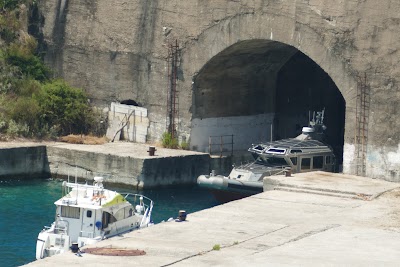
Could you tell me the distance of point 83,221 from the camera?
31.3m

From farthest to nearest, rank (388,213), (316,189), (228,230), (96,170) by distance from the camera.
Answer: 1. (96,170)
2. (316,189)
3. (388,213)
4. (228,230)

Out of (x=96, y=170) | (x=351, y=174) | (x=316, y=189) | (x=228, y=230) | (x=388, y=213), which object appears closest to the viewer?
(x=228, y=230)

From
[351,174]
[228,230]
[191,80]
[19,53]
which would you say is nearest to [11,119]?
[19,53]

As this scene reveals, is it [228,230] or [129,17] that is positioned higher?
[129,17]

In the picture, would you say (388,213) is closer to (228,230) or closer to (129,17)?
(228,230)

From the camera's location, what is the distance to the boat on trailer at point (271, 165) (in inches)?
1543

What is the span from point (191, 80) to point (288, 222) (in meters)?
11.7

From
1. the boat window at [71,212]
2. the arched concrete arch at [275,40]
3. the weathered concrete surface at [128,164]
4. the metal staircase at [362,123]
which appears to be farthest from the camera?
the weathered concrete surface at [128,164]

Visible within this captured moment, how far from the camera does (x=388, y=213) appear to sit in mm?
34031

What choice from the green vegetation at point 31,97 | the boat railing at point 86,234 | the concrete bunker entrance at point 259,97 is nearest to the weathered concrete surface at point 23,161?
the green vegetation at point 31,97

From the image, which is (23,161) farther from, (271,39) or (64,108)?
(271,39)

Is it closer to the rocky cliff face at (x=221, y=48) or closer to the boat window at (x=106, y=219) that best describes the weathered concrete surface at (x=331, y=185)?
the rocky cliff face at (x=221, y=48)

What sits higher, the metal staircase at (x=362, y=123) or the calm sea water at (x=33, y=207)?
the metal staircase at (x=362, y=123)

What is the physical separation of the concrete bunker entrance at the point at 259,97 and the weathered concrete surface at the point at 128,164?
63.8 inches
